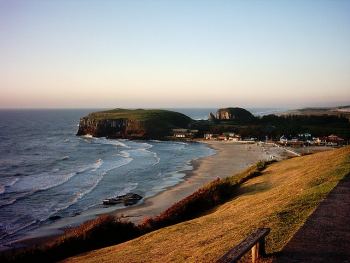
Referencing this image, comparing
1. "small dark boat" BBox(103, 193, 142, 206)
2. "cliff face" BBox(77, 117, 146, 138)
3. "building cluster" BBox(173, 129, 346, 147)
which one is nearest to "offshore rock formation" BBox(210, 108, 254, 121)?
"cliff face" BBox(77, 117, 146, 138)

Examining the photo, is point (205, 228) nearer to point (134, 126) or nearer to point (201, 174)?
point (201, 174)

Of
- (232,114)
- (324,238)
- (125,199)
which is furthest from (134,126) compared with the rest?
(324,238)

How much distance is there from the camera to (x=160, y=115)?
169 meters

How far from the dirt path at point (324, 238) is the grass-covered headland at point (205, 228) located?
38 cm

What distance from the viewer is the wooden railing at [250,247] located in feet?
33.4

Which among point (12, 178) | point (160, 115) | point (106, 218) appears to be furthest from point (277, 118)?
point (106, 218)

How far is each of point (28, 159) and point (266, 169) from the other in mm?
52973

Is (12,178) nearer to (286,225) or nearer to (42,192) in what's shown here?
(42,192)

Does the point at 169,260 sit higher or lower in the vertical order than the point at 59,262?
higher

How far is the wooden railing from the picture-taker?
1017 cm

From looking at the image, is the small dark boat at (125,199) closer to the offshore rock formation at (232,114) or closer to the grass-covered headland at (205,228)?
the grass-covered headland at (205,228)

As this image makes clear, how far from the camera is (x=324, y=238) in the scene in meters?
13.6

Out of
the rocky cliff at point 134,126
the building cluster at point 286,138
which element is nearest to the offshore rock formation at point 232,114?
the rocky cliff at point 134,126

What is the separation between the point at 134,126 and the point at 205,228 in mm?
129205
